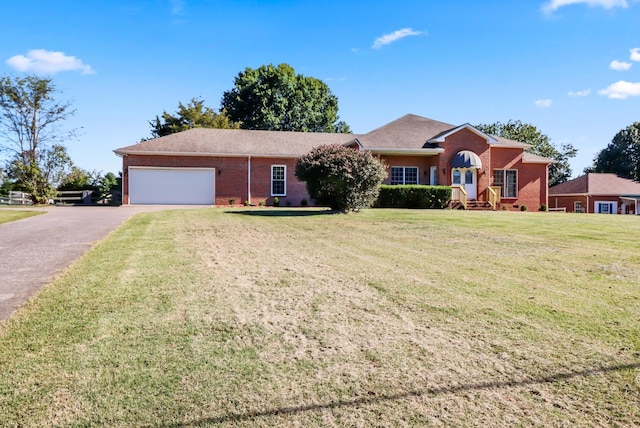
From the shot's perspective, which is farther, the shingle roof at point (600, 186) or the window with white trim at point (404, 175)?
the shingle roof at point (600, 186)

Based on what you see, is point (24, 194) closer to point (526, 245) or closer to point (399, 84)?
point (399, 84)

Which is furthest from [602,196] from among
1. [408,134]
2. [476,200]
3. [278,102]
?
[278,102]

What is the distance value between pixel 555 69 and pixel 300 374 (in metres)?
22.4

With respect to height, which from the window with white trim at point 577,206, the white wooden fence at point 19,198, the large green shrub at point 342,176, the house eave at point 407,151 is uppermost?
the house eave at point 407,151

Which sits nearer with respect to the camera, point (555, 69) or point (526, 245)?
point (526, 245)

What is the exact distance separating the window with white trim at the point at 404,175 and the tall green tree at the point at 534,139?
3112 cm

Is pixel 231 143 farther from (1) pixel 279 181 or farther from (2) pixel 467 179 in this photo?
(2) pixel 467 179

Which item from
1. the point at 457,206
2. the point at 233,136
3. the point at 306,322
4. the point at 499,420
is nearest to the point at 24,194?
the point at 233,136

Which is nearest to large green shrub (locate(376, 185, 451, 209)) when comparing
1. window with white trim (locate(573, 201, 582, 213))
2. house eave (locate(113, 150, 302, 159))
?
house eave (locate(113, 150, 302, 159))

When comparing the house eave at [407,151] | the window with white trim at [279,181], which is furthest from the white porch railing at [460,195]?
the window with white trim at [279,181]

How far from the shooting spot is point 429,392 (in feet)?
9.57

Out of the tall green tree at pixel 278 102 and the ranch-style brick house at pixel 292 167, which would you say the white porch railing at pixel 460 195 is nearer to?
the ranch-style brick house at pixel 292 167

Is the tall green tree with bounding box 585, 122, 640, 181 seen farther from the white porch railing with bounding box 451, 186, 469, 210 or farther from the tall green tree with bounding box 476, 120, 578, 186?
the white porch railing with bounding box 451, 186, 469, 210

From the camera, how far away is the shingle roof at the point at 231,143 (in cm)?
2423
